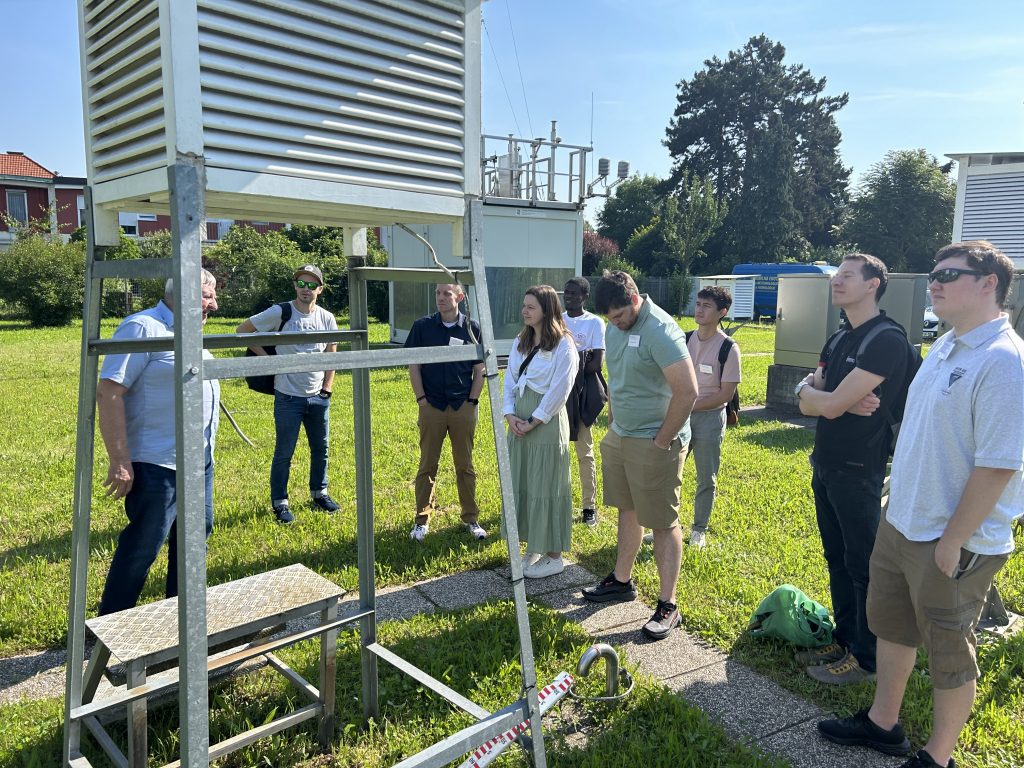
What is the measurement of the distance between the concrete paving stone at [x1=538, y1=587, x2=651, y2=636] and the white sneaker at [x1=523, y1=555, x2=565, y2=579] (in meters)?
0.23

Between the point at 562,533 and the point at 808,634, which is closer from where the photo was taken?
the point at 808,634

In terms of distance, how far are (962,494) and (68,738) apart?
3437 mm

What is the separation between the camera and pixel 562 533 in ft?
15.9

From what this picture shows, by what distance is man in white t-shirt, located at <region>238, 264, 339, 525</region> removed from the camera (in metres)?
5.72

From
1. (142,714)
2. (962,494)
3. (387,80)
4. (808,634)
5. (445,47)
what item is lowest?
(808,634)

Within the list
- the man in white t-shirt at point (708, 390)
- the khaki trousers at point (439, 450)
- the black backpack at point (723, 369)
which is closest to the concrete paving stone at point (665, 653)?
the man in white t-shirt at point (708, 390)

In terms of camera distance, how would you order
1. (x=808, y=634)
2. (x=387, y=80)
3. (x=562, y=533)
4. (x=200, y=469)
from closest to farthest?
1. (x=200, y=469)
2. (x=387, y=80)
3. (x=808, y=634)
4. (x=562, y=533)

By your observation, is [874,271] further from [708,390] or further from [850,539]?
[708,390]

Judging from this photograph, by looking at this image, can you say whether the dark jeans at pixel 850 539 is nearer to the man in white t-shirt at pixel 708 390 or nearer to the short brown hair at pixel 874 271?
the short brown hair at pixel 874 271

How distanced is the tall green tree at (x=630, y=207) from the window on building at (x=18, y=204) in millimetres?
39078

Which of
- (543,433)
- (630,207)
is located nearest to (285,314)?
(543,433)

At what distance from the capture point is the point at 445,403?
5.47 metres

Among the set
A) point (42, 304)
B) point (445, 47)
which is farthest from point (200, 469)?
point (42, 304)

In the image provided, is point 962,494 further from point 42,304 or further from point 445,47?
point 42,304
